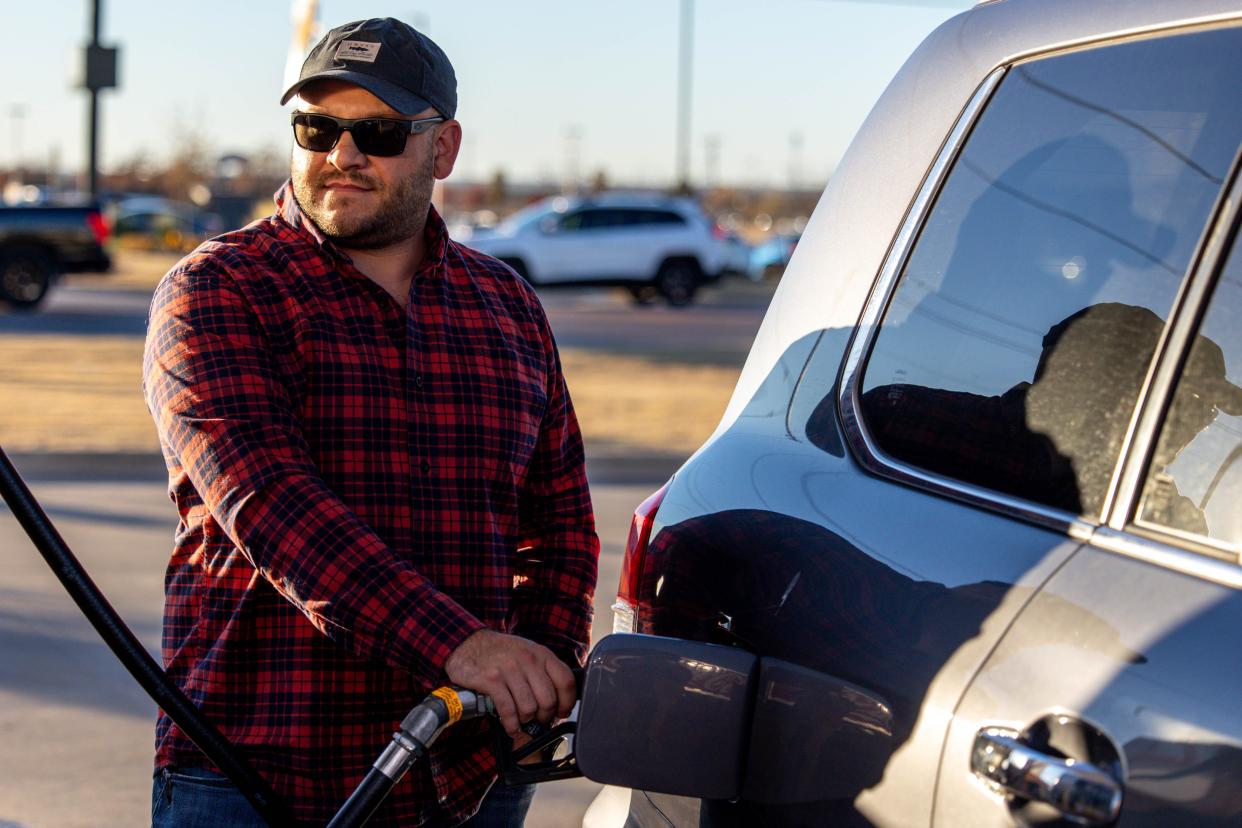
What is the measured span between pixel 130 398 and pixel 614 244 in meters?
15.9

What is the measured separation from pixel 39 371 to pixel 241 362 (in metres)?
13.9

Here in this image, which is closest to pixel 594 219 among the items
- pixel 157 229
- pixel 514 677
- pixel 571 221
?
pixel 571 221

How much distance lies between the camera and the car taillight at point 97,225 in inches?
866

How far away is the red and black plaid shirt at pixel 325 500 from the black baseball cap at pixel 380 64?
23cm

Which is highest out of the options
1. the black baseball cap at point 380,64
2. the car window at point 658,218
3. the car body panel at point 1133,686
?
the black baseball cap at point 380,64

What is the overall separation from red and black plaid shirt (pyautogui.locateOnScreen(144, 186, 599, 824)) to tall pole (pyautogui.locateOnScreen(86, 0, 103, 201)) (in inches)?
716

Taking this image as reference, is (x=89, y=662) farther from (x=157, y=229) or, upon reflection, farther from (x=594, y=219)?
(x=157, y=229)

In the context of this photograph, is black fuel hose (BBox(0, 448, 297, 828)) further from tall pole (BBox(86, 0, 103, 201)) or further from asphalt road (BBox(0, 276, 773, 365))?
tall pole (BBox(86, 0, 103, 201))

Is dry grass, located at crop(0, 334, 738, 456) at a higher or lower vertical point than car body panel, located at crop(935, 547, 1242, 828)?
lower

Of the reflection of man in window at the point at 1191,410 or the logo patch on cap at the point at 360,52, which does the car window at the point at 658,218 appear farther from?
the reflection of man in window at the point at 1191,410

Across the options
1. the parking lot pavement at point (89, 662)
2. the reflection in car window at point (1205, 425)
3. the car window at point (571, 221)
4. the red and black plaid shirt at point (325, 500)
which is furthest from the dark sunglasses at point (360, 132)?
the car window at point (571, 221)

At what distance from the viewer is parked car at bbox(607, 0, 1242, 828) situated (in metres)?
1.57

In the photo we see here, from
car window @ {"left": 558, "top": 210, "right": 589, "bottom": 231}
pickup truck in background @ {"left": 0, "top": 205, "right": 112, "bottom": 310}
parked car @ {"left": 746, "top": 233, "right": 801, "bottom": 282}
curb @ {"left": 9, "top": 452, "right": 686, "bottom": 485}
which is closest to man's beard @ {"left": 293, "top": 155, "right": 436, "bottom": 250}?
curb @ {"left": 9, "top": 452, "right": 686, "bottom": 485}

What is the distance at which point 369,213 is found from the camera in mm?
2613
